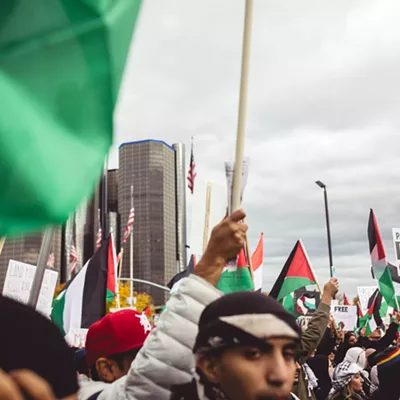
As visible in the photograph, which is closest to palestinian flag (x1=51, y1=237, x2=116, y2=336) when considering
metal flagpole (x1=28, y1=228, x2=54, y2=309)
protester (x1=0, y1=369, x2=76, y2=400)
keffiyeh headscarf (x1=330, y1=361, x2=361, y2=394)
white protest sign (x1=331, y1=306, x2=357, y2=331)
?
keffiyeh headscarf (x1=330, y1=361, x2=361, y2=394)

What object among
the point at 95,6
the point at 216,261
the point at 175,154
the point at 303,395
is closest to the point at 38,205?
the point at 95,6

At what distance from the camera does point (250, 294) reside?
67.7 inches

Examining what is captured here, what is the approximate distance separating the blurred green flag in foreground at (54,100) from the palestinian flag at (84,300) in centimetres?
557

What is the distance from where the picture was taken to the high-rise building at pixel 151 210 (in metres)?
84.8

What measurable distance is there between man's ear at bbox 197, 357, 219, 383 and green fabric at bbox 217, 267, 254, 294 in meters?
1.00

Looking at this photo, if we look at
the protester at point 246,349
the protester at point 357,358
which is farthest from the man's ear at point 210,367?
the protester at point 357,358

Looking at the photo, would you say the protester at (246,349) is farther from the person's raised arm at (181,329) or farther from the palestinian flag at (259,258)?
the palestinian flag at (259,258)

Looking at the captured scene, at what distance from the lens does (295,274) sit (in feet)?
28.4

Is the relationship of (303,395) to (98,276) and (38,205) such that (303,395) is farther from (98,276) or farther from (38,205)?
(38,205)

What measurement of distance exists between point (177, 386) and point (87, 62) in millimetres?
1056

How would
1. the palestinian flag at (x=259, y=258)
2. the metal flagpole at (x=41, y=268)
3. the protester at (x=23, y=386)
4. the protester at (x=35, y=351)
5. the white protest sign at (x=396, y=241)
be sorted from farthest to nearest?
1. the white protest sign at (x=396, y=241)
2. the palestinian flag at (x=259, y=258)
3. the metal flagpole at (x=41, y=268)
4. the protester at (x=35, y=351)
5. the protester at (x=23, y=386)

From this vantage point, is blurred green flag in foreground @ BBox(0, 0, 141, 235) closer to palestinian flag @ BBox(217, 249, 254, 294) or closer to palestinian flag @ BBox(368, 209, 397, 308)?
palestinian flag @ BBox(217, 249, 254, 294)

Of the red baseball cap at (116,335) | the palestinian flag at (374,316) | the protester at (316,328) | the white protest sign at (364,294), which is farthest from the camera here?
the white protest sign at (364,294)

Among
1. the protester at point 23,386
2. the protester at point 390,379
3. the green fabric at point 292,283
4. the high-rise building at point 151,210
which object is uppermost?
the high-rise building at point 151,210
